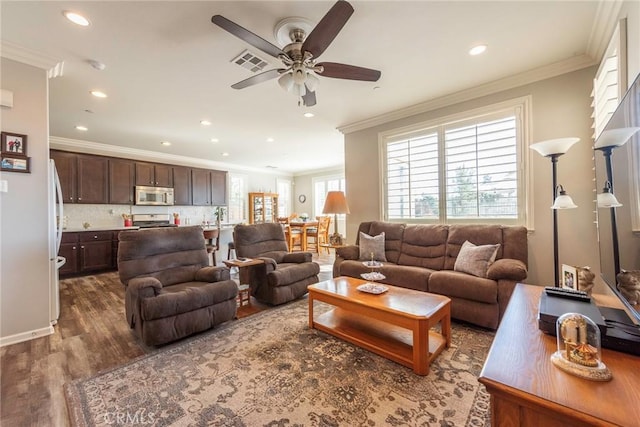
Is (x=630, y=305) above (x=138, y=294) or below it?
above

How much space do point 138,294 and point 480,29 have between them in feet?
11.7

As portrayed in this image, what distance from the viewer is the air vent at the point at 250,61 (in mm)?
2466

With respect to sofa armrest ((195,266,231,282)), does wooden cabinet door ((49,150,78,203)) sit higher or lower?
higher

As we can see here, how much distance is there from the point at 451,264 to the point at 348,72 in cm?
237

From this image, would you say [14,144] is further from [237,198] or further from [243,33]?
[237,198]

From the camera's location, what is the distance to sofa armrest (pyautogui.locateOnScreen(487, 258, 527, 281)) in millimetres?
2377

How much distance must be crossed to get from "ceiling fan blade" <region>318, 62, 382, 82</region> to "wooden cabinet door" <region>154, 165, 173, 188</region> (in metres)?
5.38

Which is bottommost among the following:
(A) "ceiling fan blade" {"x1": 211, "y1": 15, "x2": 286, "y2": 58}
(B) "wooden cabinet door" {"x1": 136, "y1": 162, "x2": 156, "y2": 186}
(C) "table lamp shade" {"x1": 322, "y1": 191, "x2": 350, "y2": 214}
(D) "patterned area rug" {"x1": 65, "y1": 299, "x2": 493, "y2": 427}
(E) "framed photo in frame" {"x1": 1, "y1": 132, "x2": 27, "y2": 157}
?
(D) "patterned area rug" {"x1": 65, "y1": 299, "x2": 493, "y2": 427}

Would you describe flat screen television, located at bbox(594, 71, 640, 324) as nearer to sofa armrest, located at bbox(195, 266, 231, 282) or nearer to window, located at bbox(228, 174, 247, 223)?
sofa armrest, located at bbox(195, 266, 231, 282)

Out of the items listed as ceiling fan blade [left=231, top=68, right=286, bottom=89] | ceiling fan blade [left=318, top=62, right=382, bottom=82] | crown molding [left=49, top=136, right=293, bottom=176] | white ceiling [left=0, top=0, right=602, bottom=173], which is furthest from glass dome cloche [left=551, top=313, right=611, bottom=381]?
crown molding [left=49, top=136, right=293, bottom=176]

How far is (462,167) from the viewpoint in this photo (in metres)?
3.46

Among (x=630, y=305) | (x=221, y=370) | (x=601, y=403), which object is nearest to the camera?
(x=601, y=403)

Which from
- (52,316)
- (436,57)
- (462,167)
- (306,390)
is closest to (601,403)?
(306,390)

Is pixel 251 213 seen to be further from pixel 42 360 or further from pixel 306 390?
pixel 306 390
